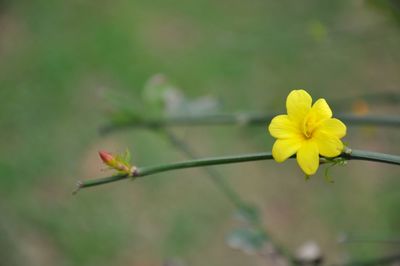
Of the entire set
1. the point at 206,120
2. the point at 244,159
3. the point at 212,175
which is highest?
the point at 206,120

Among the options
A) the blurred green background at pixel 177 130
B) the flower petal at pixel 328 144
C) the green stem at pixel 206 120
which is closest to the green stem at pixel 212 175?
the green stem at pixel 206 120

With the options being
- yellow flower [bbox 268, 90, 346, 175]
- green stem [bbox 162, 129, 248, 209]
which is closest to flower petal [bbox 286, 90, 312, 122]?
yellow flower [bbox 268, 90, 346, 175]

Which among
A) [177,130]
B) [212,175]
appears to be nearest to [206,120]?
[212,175]

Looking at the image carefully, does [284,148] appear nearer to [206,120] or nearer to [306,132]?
[306,132]

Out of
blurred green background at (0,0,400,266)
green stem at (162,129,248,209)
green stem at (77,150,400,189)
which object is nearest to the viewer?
green stem at (77,150,400,189)

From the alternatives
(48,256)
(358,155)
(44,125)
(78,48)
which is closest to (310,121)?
(358,155)

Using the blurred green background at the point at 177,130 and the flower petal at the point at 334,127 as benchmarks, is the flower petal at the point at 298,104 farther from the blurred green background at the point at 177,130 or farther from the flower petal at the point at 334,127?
the blurred green background at the point at 177,130

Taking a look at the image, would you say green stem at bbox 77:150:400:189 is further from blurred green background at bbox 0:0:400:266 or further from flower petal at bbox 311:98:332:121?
blurred green background at bbox 0:0:400:266
